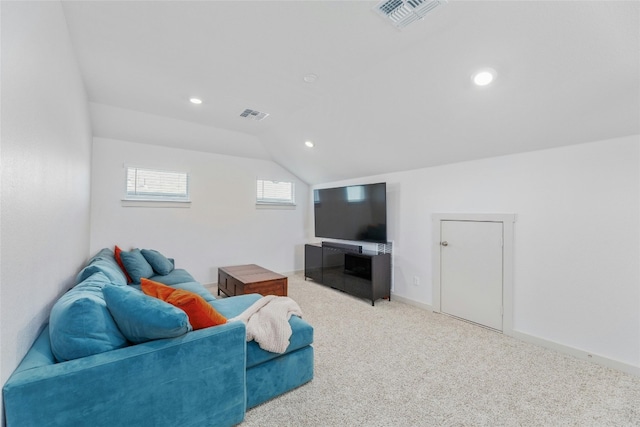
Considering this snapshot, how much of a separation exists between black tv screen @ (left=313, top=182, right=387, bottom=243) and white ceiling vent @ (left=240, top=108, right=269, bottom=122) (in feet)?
5.78

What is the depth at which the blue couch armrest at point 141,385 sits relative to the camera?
1.13 meters

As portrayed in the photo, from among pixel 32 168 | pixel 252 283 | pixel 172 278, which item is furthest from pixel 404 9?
pixel 172 278

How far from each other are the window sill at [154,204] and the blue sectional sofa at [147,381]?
8.43ft

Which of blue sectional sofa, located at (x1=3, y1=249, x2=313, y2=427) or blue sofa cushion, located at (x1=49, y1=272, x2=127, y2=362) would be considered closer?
blue sectional sofa, located at (x1=3, y1=249, x2=313, y2=427)

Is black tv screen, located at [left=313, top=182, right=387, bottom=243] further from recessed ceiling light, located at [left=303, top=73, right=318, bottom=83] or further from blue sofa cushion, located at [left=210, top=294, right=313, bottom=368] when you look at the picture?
blue sofa cushion, located at [left=210, top=294, right=313, bottom=368]

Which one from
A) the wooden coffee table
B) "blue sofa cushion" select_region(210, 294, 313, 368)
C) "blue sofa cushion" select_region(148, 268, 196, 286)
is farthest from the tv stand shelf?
"blue sofa cushion" select_region(148, 268, 196, 286)

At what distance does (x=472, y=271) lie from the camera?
3.26m

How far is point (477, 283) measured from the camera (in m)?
3.20

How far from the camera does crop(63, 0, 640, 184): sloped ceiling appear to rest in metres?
1.79

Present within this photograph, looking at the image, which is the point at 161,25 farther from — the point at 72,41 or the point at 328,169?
the point at 328,169

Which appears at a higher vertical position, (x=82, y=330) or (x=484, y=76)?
(x=484, y=76)

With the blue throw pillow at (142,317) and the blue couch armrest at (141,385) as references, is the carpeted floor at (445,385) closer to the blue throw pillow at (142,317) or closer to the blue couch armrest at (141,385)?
the blue couch armrest at (141,385)

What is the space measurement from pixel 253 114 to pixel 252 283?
222cm

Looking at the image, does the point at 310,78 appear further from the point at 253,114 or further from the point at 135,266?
the point at 135,266
